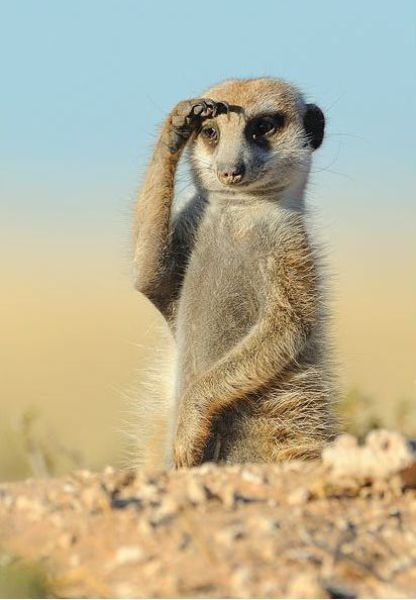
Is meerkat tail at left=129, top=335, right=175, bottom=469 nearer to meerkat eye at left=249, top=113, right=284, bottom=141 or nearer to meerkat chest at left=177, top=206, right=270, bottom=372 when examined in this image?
meerkat chest at left=177, top=206, right=270, bottom=372

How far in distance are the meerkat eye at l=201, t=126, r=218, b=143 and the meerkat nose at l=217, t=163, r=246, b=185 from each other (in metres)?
0.31

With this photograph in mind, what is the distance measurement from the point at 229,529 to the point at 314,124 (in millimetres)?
4158

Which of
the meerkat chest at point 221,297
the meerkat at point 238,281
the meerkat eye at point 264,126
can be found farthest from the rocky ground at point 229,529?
the meerkat eye at point 264,126

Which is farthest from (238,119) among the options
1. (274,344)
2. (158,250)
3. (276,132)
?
(274,344)

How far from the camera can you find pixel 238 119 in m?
6.99

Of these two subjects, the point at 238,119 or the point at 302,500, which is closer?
the point at 302,500

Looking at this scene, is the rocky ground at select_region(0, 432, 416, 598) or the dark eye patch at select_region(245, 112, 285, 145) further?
the dark eye patch at select_region(245, 112, 285, 145)

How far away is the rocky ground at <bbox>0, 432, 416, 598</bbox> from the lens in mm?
3676

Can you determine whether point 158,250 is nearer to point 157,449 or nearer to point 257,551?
point 157,449

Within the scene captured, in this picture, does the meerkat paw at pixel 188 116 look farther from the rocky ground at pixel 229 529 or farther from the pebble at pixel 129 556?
the pebble at pixel 129 556

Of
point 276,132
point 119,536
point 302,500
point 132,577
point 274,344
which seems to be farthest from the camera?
point 276,132

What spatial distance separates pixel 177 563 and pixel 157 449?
3.59 meters

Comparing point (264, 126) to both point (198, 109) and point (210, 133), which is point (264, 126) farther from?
point (198, 109)

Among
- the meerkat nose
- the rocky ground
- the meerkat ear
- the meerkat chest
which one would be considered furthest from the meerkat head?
the rocky ground
